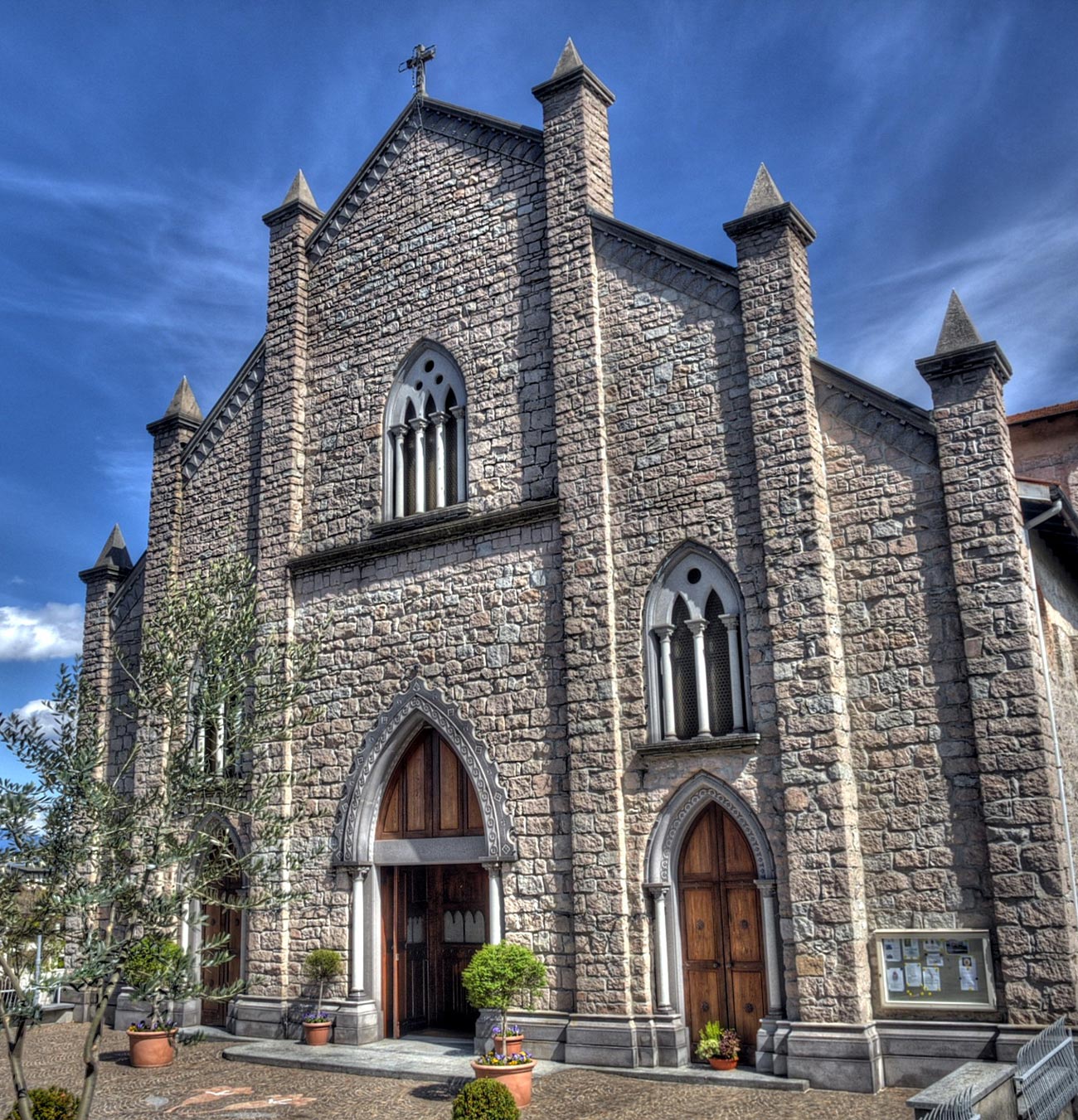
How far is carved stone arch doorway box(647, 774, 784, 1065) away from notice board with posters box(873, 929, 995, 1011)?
3.81ft

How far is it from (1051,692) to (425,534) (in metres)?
8.26

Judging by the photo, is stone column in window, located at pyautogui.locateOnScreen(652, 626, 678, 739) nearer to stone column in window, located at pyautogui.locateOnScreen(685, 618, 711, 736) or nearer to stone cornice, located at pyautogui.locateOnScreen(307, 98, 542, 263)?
stone column in window, located at pyautogui.locateOnScreen(685, 618, 711, 736)

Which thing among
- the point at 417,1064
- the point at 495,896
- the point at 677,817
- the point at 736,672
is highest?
the point at 736,672

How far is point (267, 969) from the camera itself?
1579cm

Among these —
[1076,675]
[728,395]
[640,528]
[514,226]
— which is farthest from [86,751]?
[1076,675]

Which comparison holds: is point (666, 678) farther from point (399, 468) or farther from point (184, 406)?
point (184, 406)

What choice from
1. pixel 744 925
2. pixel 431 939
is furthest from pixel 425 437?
pixel 744 925

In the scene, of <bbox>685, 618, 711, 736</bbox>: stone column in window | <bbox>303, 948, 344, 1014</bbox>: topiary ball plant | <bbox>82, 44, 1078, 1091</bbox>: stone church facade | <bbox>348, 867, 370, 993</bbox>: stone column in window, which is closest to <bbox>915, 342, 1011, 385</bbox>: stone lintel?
<bbox>82, 44, 1078, 1091</bbox>: stone church facade

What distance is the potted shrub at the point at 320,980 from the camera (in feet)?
48.8

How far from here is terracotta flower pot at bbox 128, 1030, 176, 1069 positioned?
47.2ft

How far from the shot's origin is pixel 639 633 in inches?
540

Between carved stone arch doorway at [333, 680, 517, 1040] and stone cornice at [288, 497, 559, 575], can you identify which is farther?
carved stone arch doorway at [333, 680, 517, 1040]

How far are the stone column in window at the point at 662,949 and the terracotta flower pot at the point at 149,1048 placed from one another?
638 centimetres

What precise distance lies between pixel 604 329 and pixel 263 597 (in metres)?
6.79
